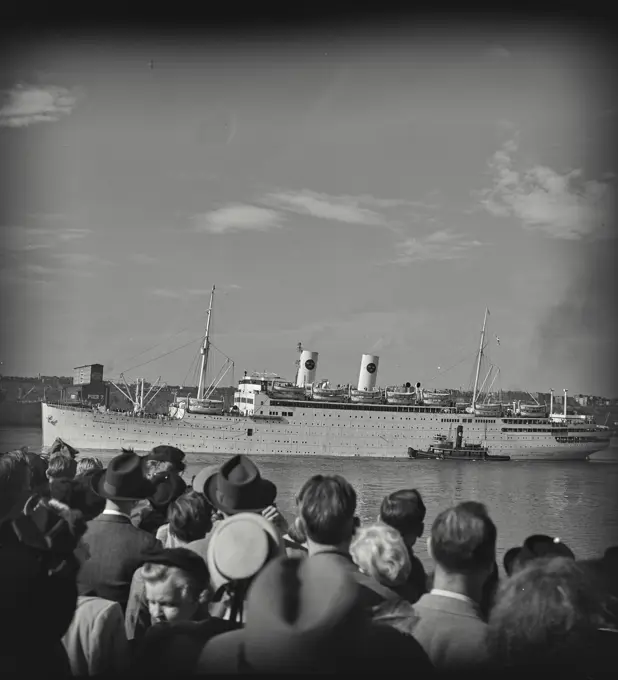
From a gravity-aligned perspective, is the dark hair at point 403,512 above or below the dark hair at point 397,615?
above

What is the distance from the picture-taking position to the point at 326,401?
5547 centimetres

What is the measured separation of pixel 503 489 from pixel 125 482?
31.3 m

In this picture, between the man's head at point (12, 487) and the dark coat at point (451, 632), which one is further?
the man's head at point (12, 487)

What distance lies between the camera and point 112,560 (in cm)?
327

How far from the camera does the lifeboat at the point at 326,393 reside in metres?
56.2

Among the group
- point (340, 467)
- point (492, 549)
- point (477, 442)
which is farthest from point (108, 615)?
point (477, 442)

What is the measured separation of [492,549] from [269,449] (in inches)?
2069

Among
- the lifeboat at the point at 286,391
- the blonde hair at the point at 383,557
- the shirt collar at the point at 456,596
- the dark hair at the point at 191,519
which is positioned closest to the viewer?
the shirt collar at the point at 456,596

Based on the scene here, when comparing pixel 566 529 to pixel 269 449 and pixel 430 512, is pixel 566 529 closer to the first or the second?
pixel 430 512

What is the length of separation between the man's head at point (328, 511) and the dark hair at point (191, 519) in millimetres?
1000

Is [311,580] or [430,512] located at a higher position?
[311,580]

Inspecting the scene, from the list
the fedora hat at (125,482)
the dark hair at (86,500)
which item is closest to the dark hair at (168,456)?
the dark hair at (86,500)

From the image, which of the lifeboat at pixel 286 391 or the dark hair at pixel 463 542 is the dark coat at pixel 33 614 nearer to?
the dark hair at pixel 463 542

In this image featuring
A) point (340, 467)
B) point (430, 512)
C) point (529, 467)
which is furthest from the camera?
point (529, 467)
